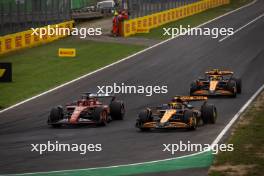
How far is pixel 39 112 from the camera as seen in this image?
29.8 meters

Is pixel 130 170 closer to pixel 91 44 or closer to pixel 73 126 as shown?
pixel 73 126

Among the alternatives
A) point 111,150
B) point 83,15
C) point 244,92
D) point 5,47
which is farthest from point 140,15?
point 111,150

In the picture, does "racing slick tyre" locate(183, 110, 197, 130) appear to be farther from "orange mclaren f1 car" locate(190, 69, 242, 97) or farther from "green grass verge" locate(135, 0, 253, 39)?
"green grass verge" locate(135, 0, 253, 39)

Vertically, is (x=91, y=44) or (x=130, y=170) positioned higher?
(x=91, y=44)

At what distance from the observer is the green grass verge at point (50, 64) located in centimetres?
3606

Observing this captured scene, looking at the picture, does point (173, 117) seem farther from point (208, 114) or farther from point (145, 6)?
point (145, 6)

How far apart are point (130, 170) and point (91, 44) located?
35.1 m

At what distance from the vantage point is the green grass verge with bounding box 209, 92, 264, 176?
18047 mm

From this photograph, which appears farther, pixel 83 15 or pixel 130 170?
pixel 83 15

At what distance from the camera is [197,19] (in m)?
66.9

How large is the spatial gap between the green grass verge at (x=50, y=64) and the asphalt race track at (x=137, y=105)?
1.15m

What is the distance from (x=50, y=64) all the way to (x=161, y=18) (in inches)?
818

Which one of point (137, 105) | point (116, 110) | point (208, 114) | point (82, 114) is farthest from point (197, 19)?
point (82, 114)

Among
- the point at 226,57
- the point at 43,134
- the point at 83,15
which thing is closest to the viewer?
the point at 43,134
